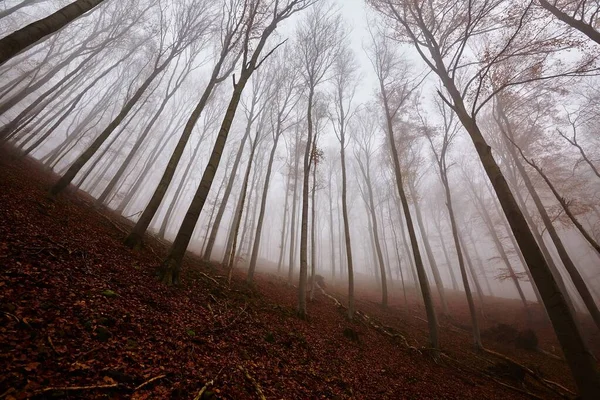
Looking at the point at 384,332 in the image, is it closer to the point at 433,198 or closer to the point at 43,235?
the point at 43,235

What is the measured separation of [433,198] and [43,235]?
35925mm

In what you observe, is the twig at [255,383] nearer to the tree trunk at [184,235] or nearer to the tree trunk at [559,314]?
the tree trunk at [184,235]

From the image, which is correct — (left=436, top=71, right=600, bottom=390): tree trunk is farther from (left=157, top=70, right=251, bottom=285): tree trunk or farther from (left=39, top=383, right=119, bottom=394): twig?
(left=157, top=70, right=251, bottom=285): tree trunk

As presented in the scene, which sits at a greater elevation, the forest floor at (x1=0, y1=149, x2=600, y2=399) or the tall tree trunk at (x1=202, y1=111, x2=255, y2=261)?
the tall tree trunk at (x1=202, y1=111, x2=255, y2=261)

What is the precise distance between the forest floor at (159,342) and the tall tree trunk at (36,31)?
298 cm

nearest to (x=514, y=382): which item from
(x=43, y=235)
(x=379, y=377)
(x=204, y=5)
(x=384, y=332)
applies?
(x=384, y=332)

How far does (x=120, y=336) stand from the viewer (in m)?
3.01

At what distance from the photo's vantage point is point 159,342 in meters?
3.29

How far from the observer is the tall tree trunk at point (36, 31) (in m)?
3.49

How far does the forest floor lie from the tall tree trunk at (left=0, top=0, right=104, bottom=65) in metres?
2.98

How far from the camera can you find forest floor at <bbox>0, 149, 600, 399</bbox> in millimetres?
2316

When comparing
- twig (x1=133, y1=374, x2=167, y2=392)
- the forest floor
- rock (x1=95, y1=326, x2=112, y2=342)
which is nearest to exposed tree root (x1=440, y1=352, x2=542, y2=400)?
the forest floor

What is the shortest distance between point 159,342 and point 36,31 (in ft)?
18.5

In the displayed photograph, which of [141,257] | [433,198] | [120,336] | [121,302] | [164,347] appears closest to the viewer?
[120,336]
